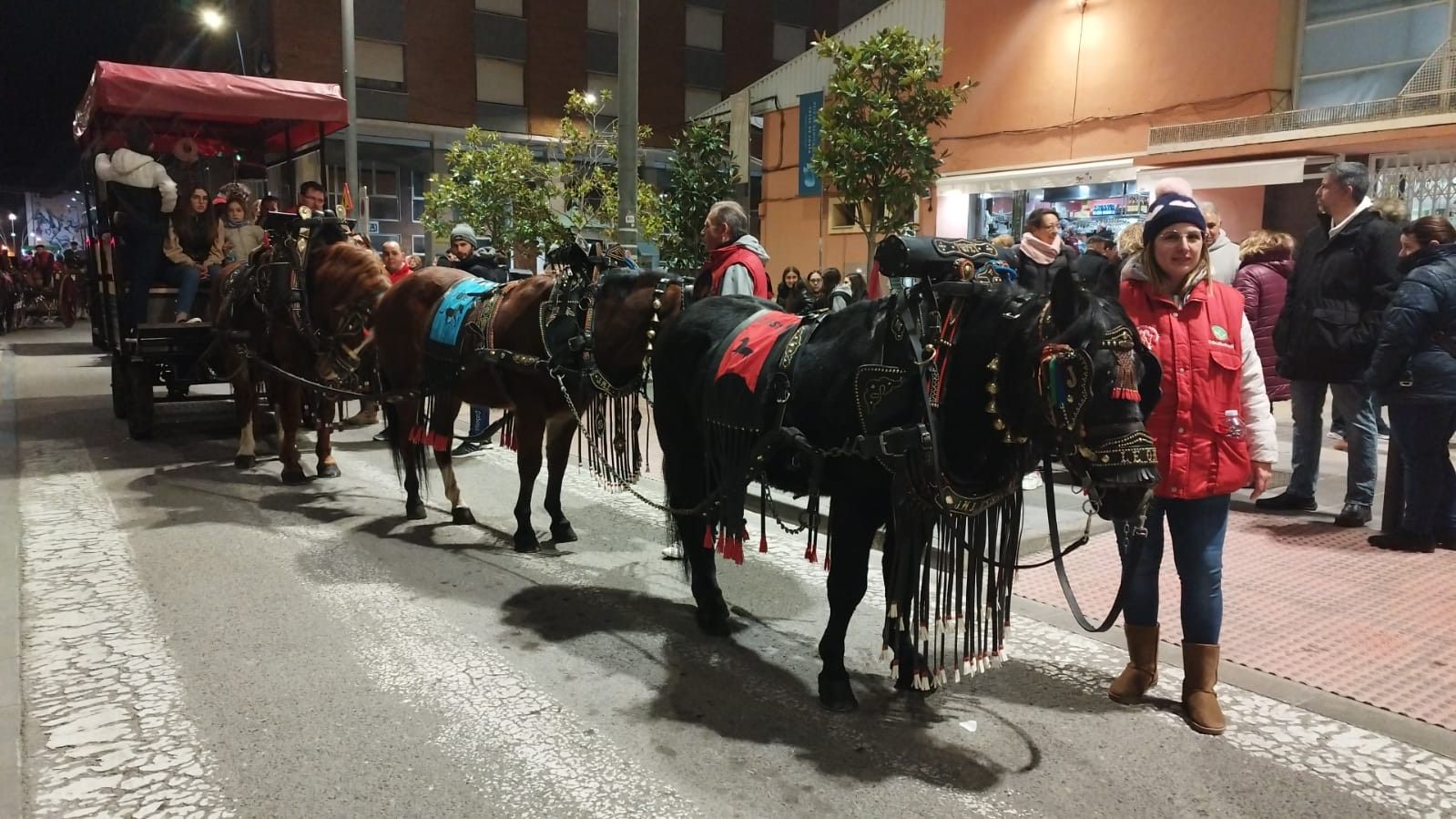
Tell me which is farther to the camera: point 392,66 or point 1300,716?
point 392,66

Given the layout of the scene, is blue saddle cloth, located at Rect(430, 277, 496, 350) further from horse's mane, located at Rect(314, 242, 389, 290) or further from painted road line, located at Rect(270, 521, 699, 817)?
painted road line, located at Rect(270, 521, 699, 817)

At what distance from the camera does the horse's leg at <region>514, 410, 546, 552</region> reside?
5668mm

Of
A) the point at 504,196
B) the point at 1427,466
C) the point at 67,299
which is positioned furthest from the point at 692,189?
the point at 67,299

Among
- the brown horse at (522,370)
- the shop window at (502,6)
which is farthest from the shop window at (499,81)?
the brown horse at (522,370)

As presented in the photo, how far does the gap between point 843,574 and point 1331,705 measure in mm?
2063

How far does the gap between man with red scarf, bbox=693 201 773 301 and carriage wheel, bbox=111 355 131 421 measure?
686 cm

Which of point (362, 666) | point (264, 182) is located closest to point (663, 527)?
point (362, 666)

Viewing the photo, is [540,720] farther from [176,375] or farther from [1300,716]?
[176,375]

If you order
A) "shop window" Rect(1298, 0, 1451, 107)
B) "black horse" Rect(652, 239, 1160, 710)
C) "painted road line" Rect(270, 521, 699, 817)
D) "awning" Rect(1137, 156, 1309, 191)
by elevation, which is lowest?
"painted road line" Rect(270, 521, 699, 817)

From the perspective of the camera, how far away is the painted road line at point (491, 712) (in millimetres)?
3074

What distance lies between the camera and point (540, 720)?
11.9 ft

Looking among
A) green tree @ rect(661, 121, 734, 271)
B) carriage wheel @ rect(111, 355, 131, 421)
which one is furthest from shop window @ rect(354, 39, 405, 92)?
carriage wheel @ rect(111, 355, 131, 421)

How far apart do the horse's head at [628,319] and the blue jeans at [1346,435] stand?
15.0 ft

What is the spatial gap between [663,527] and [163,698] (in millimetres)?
3301
